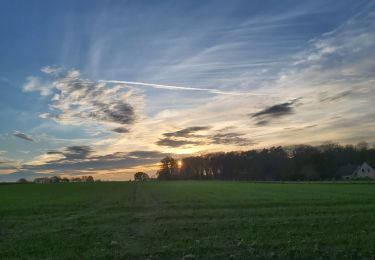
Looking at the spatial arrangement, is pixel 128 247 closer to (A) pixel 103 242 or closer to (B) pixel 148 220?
(A) pixel 103 242

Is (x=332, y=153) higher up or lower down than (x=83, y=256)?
higher up

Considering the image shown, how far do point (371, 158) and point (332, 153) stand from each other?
1446 cm

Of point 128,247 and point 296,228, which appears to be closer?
point 128,247

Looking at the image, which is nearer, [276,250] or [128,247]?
[276,250]

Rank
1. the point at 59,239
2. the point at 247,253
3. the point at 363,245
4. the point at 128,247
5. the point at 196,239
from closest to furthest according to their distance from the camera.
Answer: the point at 247,253 → the point at 363,245 → the point at 128,247 → the point at 196,239 → the point at 59,239

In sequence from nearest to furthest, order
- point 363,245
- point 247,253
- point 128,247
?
point 247,253 → point 363,245 → point 128,247

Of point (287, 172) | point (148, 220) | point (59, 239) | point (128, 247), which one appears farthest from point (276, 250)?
point (287, 172)

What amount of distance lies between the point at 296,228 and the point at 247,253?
615cm

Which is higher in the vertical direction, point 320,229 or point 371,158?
point 371,158

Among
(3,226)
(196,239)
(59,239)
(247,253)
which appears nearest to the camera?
(247,253)

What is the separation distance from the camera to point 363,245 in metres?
13.0

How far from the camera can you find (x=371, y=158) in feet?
506

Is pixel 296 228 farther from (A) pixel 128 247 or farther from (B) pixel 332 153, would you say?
(B) pixel 332 153

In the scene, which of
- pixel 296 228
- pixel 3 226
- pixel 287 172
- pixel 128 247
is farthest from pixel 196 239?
pixel 287 172
